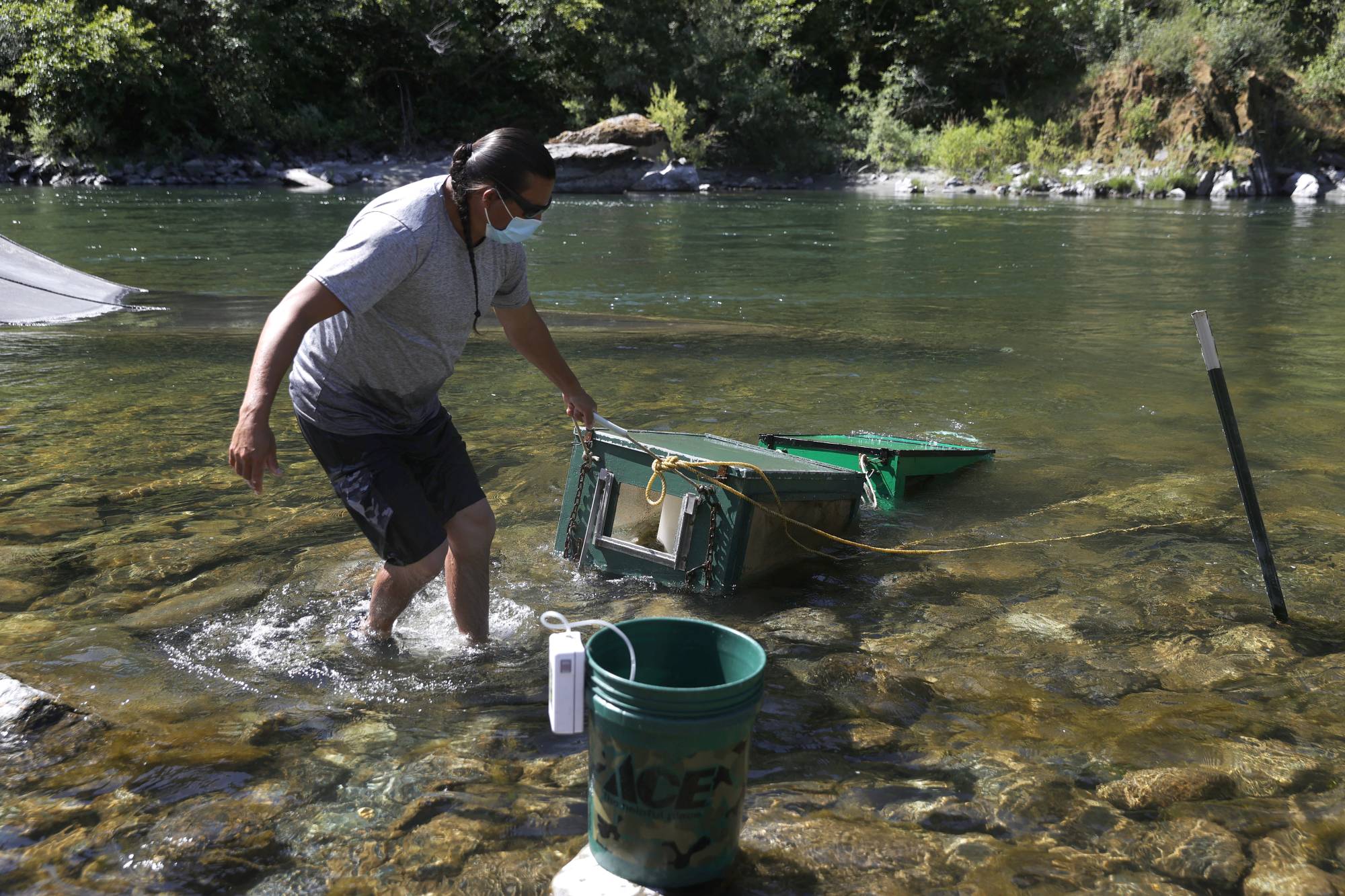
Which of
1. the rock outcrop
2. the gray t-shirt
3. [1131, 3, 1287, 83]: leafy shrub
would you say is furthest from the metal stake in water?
[1131, 3, 1287, 83]: leafy shrub

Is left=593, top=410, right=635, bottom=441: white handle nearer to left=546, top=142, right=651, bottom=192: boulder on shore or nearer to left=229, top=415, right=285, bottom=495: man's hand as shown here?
left=229, top=415, right=285, bottom=495: man's hand

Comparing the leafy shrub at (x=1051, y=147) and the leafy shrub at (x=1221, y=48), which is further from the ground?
the leafy shrub at (x=1221, y=48)

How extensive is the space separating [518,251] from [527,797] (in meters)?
1.74

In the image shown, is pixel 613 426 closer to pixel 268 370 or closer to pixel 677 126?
pixel 268 370

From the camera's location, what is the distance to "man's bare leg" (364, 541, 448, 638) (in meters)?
3.56

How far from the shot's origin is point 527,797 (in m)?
2.95

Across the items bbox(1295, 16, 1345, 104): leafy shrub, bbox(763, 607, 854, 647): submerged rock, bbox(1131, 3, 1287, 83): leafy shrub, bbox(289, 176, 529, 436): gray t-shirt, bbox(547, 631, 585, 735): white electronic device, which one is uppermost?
bbox(1131, 3, 1287, 83): leafy shrub

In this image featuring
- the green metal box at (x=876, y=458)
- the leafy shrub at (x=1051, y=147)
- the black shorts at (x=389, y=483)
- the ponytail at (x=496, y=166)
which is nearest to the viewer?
the ponytail at (x=496, y=166)

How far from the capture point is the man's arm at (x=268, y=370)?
2.87 metres

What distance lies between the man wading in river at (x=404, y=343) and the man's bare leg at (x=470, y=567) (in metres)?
0.01

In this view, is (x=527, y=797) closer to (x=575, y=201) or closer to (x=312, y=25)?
(x=575, y=201)

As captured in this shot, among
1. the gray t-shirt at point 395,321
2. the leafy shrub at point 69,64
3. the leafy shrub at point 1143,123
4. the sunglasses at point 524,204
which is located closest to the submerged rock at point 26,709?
the gray t-shirt at point 395,321

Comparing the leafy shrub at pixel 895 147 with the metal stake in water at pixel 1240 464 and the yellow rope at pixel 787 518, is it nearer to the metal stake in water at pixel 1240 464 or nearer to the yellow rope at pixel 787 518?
the yellow rope at pixel 787 518

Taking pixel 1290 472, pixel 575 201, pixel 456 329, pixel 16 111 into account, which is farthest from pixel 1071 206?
pixel 16 111
